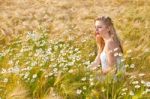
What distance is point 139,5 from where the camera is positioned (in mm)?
7980

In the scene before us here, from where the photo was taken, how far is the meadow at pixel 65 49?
15.5 ft

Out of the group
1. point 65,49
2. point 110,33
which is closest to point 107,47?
point 110,33

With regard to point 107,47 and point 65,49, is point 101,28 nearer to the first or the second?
point 107,47

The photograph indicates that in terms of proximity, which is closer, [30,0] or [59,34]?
[59,34]

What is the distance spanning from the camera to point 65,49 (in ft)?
19.9

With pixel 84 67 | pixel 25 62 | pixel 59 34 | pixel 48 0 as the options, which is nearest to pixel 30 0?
pixel 48 0

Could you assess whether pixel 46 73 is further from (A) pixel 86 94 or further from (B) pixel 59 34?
(B) pixel 59 34

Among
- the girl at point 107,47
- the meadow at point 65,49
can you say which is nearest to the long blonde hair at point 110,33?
the girl at point 107,47

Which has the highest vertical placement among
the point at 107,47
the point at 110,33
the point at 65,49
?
the point at 110,33

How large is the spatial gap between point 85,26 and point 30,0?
204cm

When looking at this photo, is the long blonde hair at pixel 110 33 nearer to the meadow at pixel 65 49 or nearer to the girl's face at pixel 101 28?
the girl's face at pixel 101 28

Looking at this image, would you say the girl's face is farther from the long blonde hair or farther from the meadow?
the meadow

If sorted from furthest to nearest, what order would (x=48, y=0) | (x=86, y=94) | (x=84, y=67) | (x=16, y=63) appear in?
(x=48, y=0), (x=16, y=63), (x=84, y=67), (x=86, y=94)

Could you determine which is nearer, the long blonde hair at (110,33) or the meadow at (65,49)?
the meadow at (65,49)
